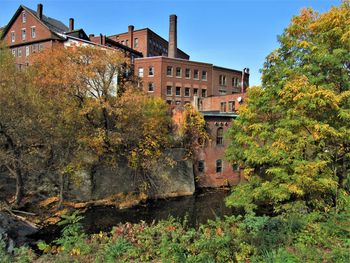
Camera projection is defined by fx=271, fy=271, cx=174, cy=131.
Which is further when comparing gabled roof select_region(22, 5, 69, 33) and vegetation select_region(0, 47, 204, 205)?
gabled roof select_region(22, 5, 69, 33)

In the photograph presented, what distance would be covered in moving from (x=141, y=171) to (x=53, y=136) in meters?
6.49

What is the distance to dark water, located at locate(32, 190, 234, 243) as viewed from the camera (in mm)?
14016

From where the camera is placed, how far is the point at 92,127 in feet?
61.7

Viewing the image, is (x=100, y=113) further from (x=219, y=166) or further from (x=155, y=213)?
(x=219, y=166)

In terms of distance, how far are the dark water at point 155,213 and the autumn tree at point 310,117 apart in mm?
4195

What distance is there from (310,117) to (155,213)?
10478 mm

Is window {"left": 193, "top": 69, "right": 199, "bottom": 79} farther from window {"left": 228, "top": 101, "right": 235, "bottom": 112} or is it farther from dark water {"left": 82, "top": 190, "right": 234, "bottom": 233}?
dark water {"left": 82, "top": 190, "right": 234, "bottom": 233}

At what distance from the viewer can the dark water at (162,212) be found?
15.0m

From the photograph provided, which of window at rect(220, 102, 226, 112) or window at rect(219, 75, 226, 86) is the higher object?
window at rect(219, 75, 226, 86)

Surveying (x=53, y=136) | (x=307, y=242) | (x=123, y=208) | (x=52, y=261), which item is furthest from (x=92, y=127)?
(x=307, y=242)

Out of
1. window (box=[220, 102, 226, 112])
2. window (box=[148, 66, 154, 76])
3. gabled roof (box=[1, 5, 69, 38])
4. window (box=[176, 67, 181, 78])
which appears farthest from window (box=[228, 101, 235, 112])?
gabled roof (box=[1, 5, 69, 38])

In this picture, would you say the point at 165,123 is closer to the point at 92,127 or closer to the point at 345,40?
the point at 92,127

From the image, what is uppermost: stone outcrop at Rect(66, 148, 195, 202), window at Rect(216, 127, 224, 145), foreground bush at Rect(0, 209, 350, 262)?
window at Rect(216, 127, 224, 145)

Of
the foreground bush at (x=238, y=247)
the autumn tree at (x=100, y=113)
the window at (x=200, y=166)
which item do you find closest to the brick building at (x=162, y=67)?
the window at (x=200, y=166)
